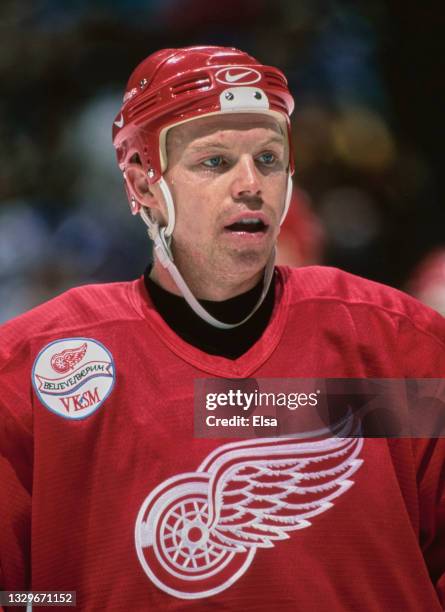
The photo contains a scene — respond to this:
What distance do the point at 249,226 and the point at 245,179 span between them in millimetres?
85

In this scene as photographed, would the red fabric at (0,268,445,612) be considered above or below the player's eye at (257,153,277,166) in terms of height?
below

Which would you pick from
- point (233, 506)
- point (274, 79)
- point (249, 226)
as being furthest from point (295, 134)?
point (233, 506)

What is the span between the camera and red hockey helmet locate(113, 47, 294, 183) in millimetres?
1445

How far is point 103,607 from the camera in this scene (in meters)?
1.38

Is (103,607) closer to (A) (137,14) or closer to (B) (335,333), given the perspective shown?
(B) (335,333)

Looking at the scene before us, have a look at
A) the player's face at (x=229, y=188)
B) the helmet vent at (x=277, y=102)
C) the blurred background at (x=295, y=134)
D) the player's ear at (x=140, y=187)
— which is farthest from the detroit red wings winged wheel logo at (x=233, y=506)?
the blurred background at (x=295, y=134)

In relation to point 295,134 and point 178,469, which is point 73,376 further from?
point 295,134

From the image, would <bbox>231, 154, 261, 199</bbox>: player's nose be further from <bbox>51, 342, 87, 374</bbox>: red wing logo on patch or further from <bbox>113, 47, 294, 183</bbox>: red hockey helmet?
<bbox>51, 342, 87, 374</bbox>: red wing logo on patch

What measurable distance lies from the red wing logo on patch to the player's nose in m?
0.38

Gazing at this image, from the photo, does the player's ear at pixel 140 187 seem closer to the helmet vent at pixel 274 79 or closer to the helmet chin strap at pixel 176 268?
the helmet chin strap at pixel 176 268

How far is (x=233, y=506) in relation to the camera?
4.57 ft

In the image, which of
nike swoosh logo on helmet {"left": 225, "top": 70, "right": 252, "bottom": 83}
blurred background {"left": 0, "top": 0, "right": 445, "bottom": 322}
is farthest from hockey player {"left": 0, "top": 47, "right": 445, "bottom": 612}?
blurred background {"left": 0, "top": 0, "right": 445, "bottom": 322}

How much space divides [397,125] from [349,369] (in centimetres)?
80

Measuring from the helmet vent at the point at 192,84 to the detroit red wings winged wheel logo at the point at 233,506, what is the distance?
605 mm
